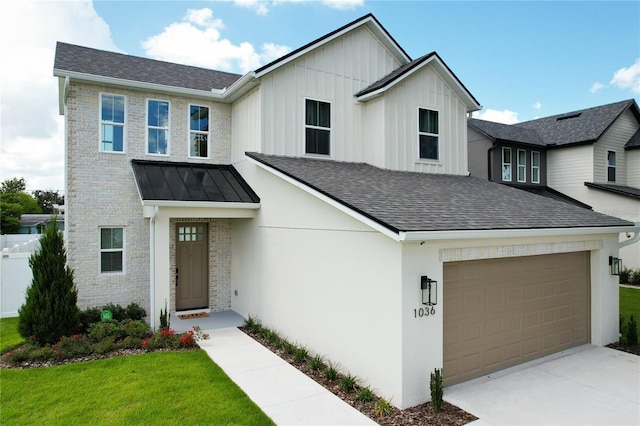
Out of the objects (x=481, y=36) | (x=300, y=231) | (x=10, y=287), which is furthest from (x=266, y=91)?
(x=481, y=36)

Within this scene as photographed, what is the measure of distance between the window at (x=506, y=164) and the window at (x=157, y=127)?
1577 cm

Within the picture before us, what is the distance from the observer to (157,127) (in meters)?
11.2

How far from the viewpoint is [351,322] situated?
677cm

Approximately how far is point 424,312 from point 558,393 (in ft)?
8.54

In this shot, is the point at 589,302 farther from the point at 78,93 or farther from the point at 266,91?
the point at 78,93

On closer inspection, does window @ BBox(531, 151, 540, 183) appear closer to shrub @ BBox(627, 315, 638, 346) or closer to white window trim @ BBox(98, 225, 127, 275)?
shrub @ BBox(627, 315, 638, 346)

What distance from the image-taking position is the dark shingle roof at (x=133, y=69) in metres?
10.7

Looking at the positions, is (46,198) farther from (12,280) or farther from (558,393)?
(558,393)

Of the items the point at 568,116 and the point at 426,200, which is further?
the point at 568,116

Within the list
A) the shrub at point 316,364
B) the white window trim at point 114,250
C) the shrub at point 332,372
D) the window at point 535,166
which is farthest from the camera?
the window at point 535,166

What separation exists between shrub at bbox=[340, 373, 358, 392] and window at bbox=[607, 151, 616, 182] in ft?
64.7

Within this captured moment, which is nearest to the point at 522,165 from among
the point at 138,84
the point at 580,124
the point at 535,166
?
the point at 535,166

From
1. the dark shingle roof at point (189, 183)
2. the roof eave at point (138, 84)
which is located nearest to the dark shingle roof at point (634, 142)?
the dark shingle roof at point (189, 183)

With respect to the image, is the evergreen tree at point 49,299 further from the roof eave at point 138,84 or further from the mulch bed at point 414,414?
the mulch bed at point 414,414
